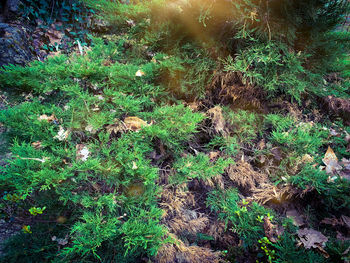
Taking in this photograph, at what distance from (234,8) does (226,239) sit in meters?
2.35

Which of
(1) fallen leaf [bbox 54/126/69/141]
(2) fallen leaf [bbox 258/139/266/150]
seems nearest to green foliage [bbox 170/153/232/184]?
(2) fallen leaf [bbox 258/139/266/150]

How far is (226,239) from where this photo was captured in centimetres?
170

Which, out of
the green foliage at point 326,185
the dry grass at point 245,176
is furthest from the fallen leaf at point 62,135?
the green foliage at point 326,185

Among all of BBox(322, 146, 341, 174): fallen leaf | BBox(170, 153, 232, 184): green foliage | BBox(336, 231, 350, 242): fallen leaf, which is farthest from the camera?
BBox(322, 146, 341, 174): fallen leaf

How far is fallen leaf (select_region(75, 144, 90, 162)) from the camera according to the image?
1.30m

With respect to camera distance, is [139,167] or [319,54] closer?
[139,167]

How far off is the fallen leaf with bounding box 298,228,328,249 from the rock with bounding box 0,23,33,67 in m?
5.58

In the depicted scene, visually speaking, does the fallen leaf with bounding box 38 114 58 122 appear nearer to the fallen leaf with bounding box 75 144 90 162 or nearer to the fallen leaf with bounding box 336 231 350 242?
the fallen leaf with bounding box 75 144 90 162

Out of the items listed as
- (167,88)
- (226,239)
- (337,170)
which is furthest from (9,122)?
(337,170)

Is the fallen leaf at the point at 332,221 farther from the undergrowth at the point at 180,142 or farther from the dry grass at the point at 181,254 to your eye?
the dry grass at the point at 181,254

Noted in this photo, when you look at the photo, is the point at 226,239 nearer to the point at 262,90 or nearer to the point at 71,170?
the point at 71,170

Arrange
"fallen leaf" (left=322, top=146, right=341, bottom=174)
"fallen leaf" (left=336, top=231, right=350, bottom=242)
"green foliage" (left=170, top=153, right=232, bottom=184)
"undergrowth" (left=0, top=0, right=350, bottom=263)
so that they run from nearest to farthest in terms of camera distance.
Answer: "undergrowth" (left=0, top=0, right=350, bottom=263) < "fallen leaf" (left=336, top=231, right=350, bottom=242) < "green foliage" (left=170, top=153, right=232, bottom=184) < "fallen leaf" (left=322, top=146, right=341, bottom=174)

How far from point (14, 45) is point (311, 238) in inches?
231

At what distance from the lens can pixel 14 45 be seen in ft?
12.2
